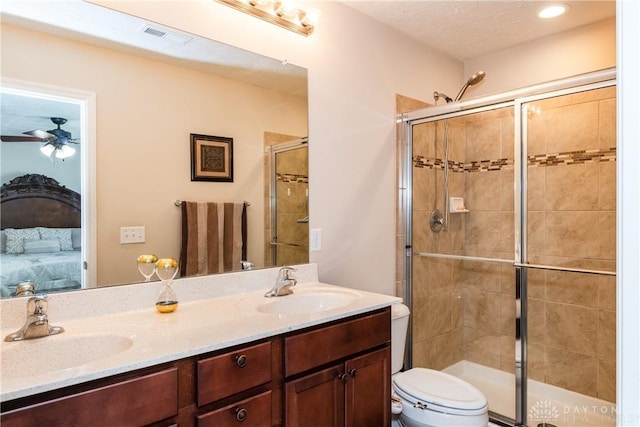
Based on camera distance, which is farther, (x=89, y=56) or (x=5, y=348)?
(x=89, y=56)

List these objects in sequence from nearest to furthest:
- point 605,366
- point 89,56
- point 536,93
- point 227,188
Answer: point 89,56 < point 227,188 < point 536,93 < point 605,366

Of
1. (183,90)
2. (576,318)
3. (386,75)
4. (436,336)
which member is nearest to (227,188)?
(183,90)

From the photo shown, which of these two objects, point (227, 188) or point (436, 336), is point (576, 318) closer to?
point (436, 336)

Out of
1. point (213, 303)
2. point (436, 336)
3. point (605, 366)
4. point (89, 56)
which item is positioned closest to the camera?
point (89, 56)

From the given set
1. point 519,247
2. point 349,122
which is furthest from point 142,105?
point 519,247

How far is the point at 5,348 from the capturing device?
3.47 ft

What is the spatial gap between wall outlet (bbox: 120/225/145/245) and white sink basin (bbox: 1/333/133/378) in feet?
1.38

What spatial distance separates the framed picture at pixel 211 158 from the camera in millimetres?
1691

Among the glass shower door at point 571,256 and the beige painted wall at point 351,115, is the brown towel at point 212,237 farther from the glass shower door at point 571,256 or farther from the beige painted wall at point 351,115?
the glass shower door at point 571,256

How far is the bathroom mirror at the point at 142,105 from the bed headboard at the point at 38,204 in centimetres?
6

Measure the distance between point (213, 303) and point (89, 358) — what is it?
1.64 feet

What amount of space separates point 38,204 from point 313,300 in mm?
1146

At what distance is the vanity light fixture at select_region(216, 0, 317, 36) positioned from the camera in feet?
5.86

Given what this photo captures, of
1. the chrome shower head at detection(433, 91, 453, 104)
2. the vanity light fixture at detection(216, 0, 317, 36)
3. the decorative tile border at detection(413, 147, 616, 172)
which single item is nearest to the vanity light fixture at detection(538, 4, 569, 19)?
the chrome shower head at detection(433, 91, 453, 104)
